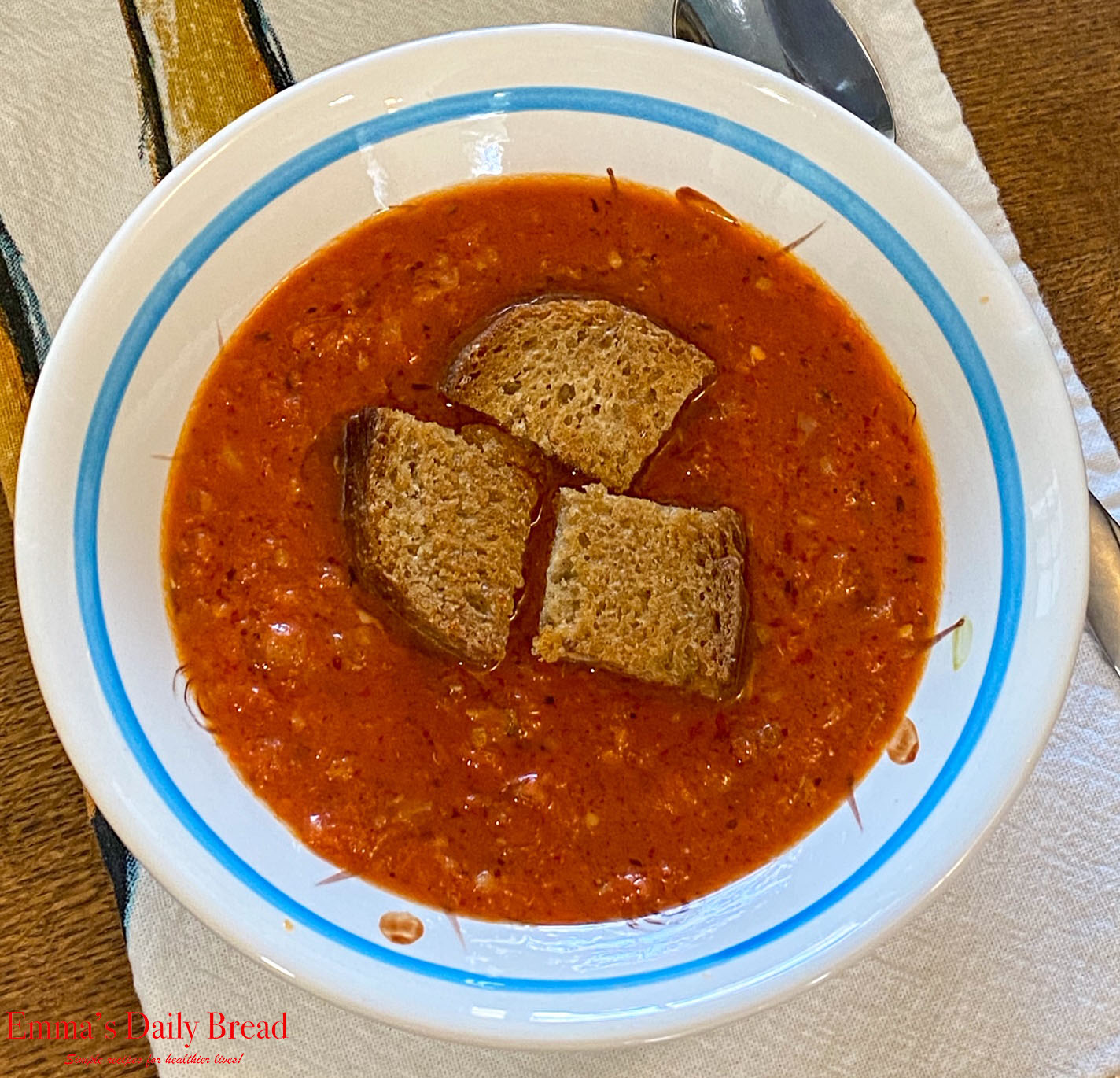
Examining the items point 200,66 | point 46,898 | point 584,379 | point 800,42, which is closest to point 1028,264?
point 800,42

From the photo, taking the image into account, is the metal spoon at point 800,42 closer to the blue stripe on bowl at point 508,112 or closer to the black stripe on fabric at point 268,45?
the blue stripe on bowl at point 508,112

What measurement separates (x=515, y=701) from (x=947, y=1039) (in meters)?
1.01

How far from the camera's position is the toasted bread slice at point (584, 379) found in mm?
1825

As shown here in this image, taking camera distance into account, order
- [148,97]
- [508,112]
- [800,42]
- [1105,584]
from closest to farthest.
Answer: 1. [508,112]
2. [1105,584]
3. [148,97]
4. [800,42]

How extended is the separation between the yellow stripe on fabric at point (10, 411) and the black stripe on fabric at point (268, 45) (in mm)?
750

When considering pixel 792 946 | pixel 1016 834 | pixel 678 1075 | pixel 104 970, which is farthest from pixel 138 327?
pixel 1016 834

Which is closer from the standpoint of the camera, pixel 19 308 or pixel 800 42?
pixel 19 308

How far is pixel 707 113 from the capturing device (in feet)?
5.83

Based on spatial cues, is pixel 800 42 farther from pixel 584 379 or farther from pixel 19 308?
pixel 19 308

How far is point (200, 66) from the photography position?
206 centimetres

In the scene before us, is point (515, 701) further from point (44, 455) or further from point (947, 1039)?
point (947, 1039)

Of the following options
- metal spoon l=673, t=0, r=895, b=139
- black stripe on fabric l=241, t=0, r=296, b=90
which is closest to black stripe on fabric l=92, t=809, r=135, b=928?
black stripe on fabric l=241, t=0, r=296, b=90

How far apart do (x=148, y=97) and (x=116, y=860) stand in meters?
1.51

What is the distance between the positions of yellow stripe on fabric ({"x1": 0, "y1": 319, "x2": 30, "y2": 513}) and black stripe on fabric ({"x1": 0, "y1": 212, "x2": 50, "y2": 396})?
2 cm
